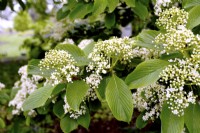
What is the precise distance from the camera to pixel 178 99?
147 centimetres

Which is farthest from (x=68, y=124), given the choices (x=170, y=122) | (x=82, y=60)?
(x=170, y=122)

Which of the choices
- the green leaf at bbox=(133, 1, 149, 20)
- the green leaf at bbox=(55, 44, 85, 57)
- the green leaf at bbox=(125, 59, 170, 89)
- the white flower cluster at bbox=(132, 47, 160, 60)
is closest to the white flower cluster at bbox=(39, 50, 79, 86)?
the green leaf at bbox=(55, 44, 85, 57)

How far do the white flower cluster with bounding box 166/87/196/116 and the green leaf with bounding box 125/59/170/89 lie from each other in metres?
0.09

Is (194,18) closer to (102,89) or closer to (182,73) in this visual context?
(182,73)

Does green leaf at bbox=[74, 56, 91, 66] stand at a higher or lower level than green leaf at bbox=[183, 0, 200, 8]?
lower

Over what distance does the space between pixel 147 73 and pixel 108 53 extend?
0.21 meters

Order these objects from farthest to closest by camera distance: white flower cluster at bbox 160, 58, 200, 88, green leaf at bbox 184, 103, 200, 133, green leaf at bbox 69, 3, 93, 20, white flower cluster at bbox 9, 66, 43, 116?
white flower cluster at bbox 9, 66, 43, 116 < green leaf at bbox 69, 3, 93, 20 < green leaf at bbox 184, 103, 200, 133 < white flower cluster at bbox 160, 58, 200, 88

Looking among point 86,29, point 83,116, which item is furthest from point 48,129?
point 83,116

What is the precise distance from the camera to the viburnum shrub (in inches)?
58.6

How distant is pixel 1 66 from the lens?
34.3ft

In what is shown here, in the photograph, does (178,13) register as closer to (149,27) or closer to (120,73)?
(120,73)

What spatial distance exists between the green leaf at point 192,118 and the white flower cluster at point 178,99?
5 cm

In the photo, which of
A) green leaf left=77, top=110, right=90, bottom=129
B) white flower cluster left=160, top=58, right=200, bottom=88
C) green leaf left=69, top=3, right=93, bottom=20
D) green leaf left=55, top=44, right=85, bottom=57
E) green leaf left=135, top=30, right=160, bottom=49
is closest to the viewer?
white flower cluster left=160, top=58, right=200, bottom=88

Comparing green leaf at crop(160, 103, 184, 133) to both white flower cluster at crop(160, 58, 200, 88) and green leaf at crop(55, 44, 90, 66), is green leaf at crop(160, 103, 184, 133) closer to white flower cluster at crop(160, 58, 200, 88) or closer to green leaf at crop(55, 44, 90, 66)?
white flower cluster at crop(160, 58, 200, 88)
